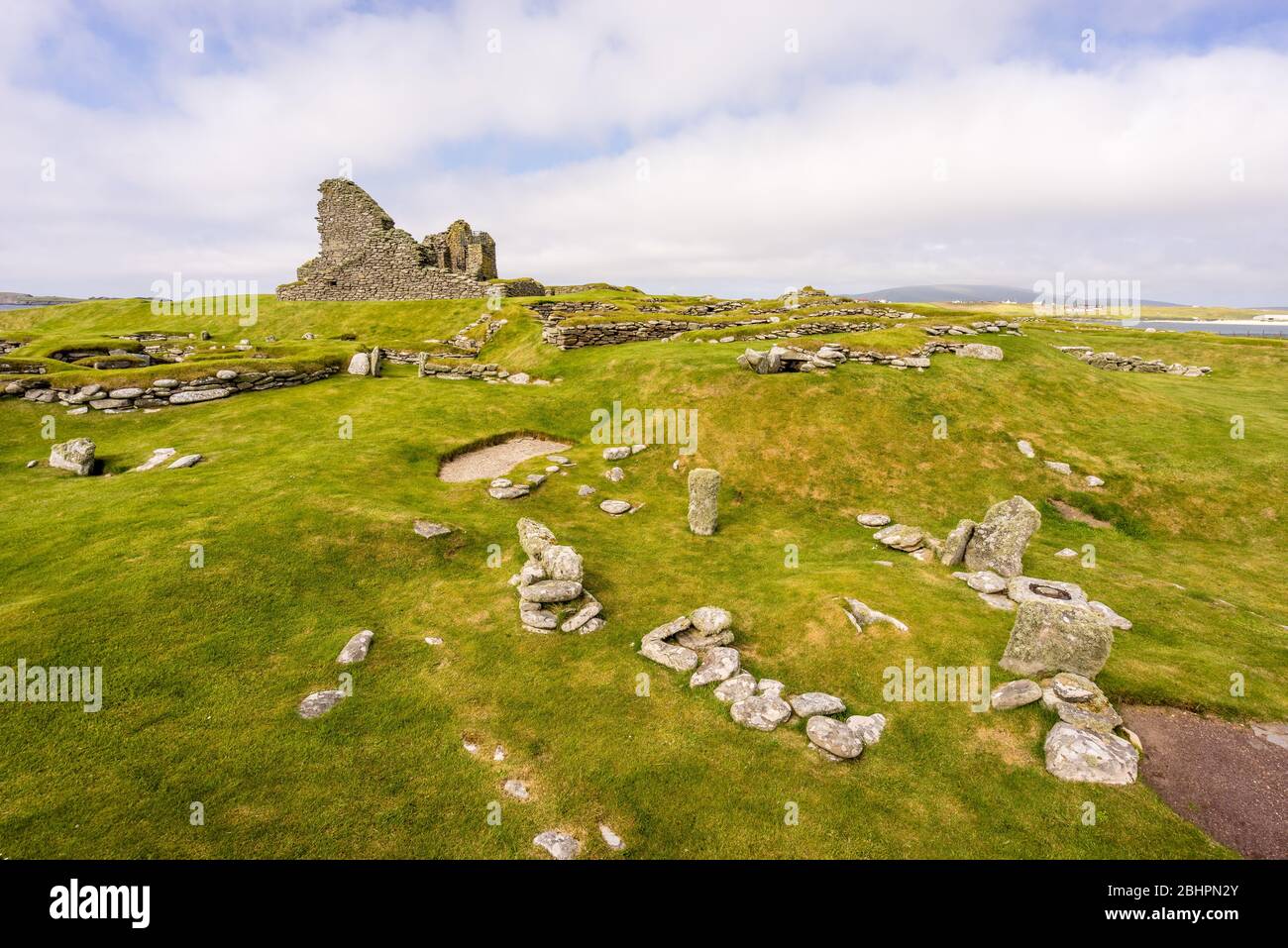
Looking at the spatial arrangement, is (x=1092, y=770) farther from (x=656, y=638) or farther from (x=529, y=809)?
(x=529, y=809)

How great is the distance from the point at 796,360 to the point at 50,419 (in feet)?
127

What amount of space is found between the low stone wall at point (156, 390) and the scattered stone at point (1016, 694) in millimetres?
37539

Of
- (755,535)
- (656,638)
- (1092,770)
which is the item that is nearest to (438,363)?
(755,535)

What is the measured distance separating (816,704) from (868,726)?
113 centimetres

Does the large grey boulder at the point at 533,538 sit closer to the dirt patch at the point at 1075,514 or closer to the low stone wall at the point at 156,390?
the dirt patch at the point at 1075,514

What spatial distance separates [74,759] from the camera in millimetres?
9352

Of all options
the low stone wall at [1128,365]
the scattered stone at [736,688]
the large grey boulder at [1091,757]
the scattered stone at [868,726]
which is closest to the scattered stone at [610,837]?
the scattered stone at [736,688]

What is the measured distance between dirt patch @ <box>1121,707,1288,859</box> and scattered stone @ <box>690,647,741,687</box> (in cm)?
821

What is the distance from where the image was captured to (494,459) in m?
26.3

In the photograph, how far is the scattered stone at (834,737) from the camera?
10812 mm

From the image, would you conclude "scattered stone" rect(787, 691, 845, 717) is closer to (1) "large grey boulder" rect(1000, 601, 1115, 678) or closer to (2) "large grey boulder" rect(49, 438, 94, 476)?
(1) "large grey boulder" rect(1000, 601, 1115, 678)

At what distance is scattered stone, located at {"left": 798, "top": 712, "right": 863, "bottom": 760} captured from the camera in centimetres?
1081

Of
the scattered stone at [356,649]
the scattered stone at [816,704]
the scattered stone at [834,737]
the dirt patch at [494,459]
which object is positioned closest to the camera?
the scattered stone at [834,737]

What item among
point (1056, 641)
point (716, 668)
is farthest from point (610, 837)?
point (1056, 641)
